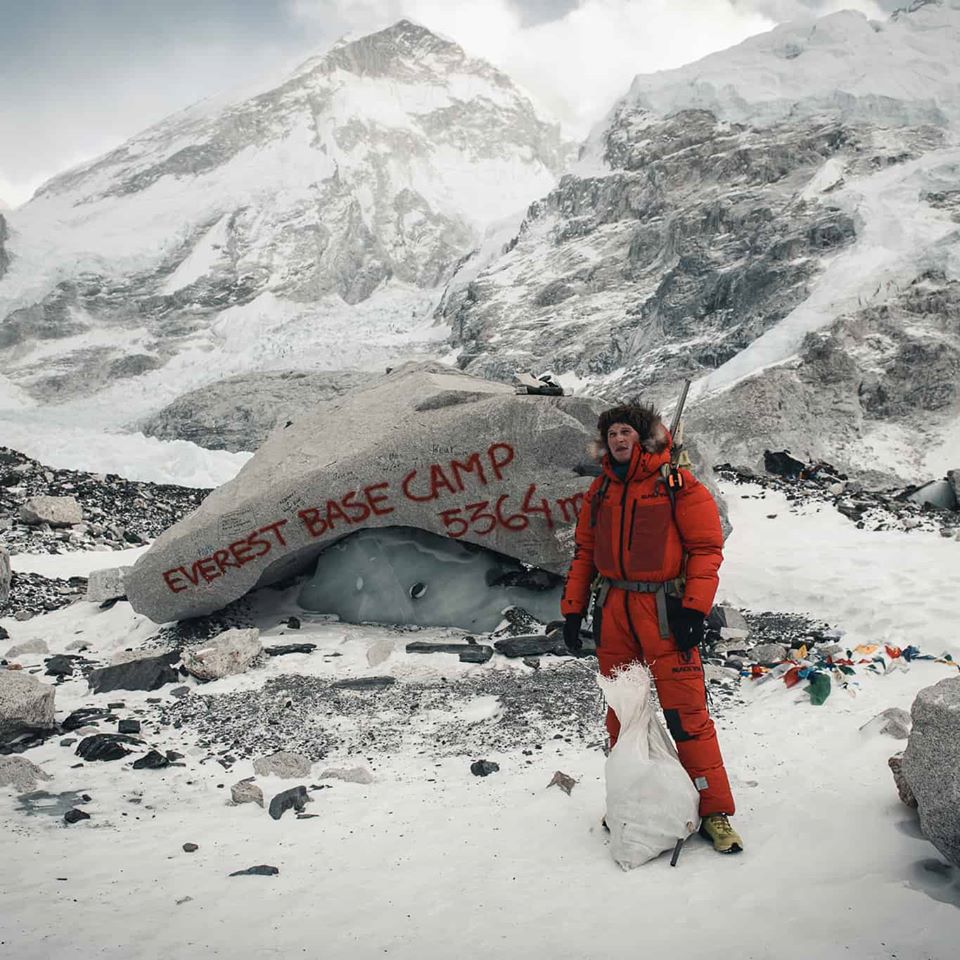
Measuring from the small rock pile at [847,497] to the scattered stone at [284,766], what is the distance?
9.19 meters

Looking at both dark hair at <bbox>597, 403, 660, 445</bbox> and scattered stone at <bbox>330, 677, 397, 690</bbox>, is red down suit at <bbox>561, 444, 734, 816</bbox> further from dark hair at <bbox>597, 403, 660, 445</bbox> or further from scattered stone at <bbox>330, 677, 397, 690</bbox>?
scattered stone at <bbox>330, 677, 397, 690</bbox>

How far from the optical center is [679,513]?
148 inches

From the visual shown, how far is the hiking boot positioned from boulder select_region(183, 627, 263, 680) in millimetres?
4470

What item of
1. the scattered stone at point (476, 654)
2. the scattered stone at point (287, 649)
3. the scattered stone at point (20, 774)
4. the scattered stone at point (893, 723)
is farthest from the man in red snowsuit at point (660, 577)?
the scattered stone at point (287, 649)

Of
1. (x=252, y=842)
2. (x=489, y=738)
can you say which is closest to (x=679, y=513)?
(x=489, y=738)

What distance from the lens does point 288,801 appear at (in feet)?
13.9

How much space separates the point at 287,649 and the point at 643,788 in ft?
15.0

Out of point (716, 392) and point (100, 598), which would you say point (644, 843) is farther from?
point (716, 392)

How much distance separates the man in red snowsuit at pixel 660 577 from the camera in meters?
3.63

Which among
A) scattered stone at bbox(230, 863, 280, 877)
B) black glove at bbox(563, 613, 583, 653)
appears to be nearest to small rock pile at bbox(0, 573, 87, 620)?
scattered stone at bbox(230, 863, 280, 877)

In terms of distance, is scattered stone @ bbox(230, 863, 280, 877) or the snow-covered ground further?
scattered stone @ bbox(230, 863, 280, 877)

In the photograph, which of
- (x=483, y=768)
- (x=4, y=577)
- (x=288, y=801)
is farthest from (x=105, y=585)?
(x=483, y=768)

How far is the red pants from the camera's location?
3559mm

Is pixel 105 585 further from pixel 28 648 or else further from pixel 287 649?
pixel 287 649
